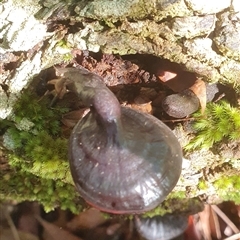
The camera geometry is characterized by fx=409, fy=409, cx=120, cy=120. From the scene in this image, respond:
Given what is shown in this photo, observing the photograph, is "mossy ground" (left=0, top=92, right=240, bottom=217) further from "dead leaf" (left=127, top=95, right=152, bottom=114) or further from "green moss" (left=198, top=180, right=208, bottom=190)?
"dead leaf" (left=127, top=95, right=152, bottom=114)

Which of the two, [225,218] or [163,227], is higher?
[163,227]

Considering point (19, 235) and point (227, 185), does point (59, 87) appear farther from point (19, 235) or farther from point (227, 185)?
point (19, 235)

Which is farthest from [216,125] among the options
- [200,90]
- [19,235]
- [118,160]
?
[19,235]

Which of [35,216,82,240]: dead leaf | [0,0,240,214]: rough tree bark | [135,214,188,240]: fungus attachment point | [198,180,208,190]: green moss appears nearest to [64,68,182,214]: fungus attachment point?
[0,0,240,214]: rough tree bark

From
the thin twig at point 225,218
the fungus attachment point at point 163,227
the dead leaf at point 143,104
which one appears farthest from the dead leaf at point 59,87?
the thin twig at point 225,218

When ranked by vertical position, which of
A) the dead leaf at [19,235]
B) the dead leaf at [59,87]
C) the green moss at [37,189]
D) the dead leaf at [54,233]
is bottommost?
the dead leaf at [54,233]

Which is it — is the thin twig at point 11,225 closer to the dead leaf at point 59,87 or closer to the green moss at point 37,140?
the green moss at point 37,140
